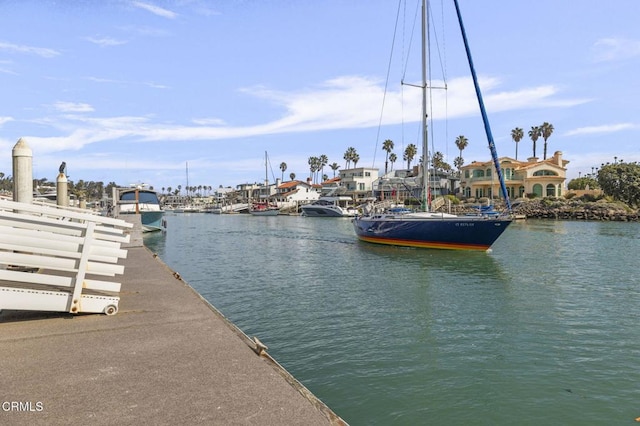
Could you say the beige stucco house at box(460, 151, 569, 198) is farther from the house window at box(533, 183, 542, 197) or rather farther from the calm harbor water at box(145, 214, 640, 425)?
the calm harbor water at box(145, 214, 640, 425)

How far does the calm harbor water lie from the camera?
22.3 feet

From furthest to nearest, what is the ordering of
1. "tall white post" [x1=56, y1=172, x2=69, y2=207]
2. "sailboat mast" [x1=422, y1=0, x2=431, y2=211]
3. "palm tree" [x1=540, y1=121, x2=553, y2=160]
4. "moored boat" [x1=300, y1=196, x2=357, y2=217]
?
"palm tree" [x1=540, y1=121, x2=553, y2=160] < "moored boat" [x1=300, y1=196, x2=357, y2=217] < "sailboat mast" [x1=422, y1=0, x2=431, y2=211] < "tall white post" [x1=56, y1=172, x2=69, y2=207]

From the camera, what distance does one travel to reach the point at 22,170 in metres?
9.20

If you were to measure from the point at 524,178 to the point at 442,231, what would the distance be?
197 ft

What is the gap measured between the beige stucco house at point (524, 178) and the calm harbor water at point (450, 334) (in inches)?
2367

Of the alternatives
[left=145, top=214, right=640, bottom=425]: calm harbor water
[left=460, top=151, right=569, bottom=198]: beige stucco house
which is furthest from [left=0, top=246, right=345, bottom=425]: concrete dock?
[left=460, top=151, right=569, bottom=198]: beige stucco house

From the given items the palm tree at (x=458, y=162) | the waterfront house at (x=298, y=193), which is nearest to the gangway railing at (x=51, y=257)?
the waterfront house at (x=298, y=193)

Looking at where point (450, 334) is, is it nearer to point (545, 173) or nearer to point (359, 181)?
point (545, 173)

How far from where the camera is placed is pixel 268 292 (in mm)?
15297

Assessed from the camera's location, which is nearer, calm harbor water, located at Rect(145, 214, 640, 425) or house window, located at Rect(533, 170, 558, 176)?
calm harbor water, located at Rect(145, 214, 640, 425)

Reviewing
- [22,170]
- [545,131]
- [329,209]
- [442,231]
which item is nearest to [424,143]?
[442,231]

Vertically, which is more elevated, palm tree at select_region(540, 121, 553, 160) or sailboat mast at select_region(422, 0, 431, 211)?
palm tree at select_region(540, 121, 553, 160)

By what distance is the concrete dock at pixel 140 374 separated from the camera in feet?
11.9

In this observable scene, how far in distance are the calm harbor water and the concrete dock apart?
2.43 metres
